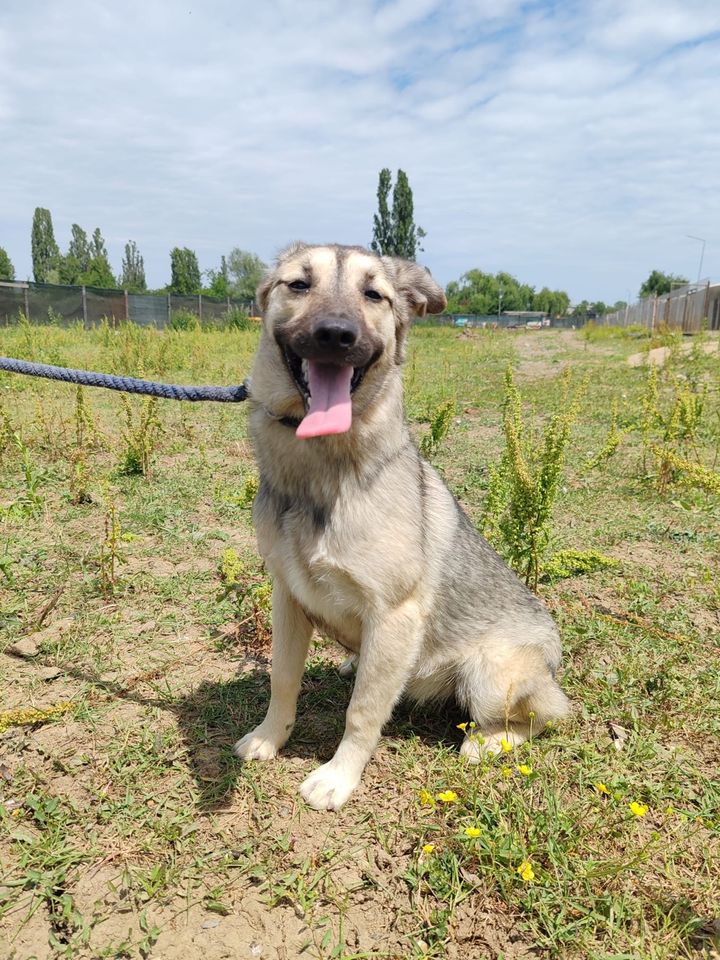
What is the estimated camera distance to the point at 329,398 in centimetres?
212

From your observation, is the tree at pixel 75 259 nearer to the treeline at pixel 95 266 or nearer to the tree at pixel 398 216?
the treeline at pixel 95 266

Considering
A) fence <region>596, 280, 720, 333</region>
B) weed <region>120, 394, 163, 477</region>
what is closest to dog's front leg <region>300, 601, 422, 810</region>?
weed <region>120, 394, 163, 477</region>

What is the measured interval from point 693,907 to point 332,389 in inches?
75.5

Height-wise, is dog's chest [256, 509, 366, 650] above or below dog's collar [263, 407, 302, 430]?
below

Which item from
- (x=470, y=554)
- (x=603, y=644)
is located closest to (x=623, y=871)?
(x=470, y=554)

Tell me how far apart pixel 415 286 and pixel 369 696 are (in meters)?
1.68

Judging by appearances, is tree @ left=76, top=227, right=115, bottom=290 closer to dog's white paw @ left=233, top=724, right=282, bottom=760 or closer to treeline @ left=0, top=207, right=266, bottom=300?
treeline @ left=0, top=207, right=266, bottom=300

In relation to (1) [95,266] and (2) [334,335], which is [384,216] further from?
(2) [334,335]

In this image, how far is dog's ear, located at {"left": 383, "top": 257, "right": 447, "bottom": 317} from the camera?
264 centimetres

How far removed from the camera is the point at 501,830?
2.03m

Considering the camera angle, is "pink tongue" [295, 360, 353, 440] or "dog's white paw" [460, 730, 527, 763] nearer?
"pink tongue" [295, 360, 353, 440]

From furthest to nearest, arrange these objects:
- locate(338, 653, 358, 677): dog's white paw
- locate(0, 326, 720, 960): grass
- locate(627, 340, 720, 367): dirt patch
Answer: locate(627, 340, 720, 367): dirt patch
locate(338, 653, 358, 677): dog's white paw
locate(0, 326, 720, 960): grass

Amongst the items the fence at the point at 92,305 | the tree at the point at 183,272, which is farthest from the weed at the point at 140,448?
the tree at the point at 183,272

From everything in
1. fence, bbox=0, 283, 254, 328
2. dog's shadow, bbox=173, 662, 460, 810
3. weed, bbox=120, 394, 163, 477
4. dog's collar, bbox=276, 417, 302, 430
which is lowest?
dog's shadow, bbox=173, 662, 460, 810
